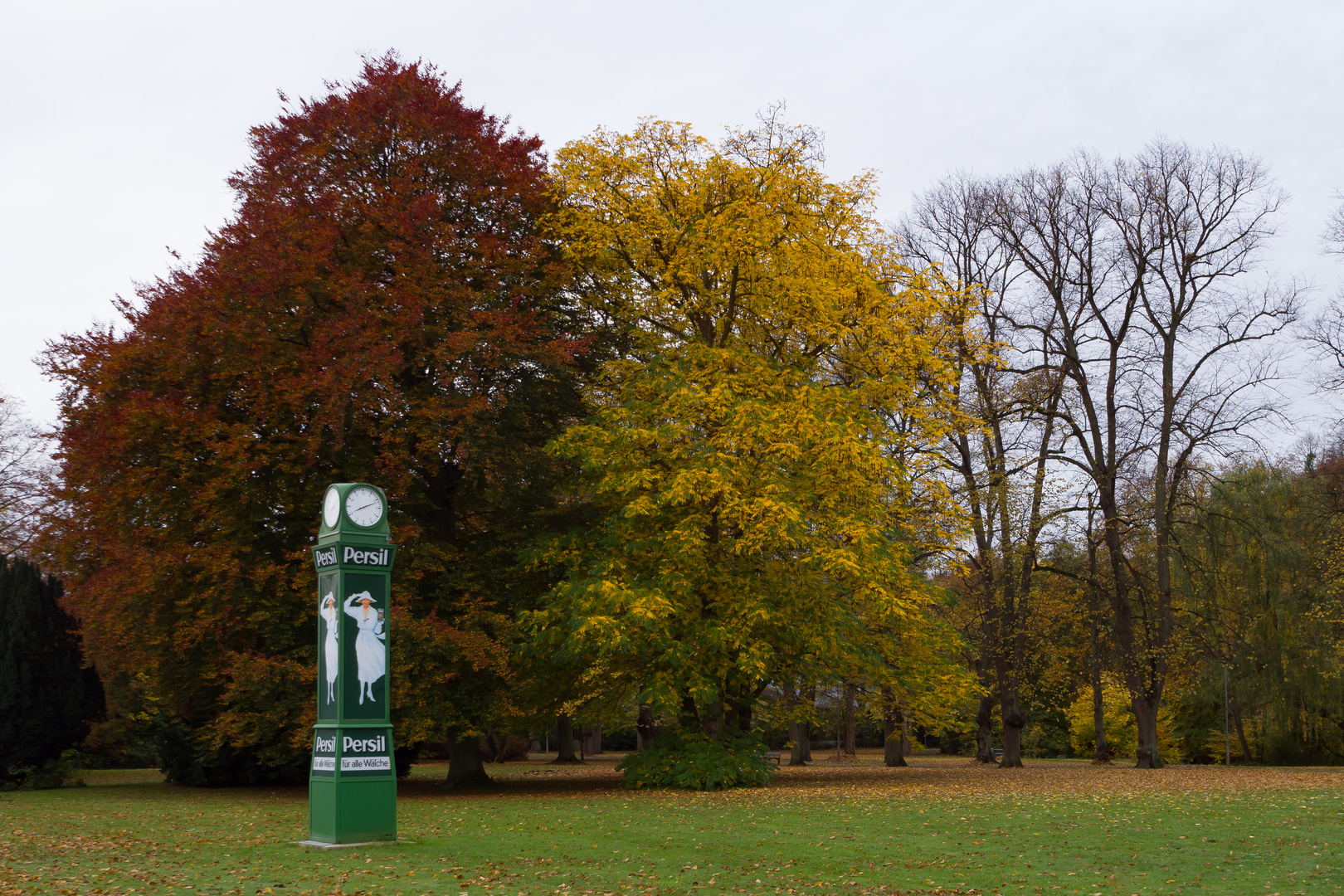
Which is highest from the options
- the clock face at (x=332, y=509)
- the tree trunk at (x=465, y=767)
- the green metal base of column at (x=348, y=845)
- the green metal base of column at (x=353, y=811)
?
the clock face at (x=332, y=509)

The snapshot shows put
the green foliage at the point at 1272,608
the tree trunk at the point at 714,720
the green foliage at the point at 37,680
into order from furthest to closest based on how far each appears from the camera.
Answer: the green foliage at the point at 1272,608, the green foliage at the point at 37,680, the tree trunk at the point at 714,720

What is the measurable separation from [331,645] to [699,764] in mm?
10248

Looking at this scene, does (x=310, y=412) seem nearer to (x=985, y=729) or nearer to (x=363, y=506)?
(x=363, y=506)

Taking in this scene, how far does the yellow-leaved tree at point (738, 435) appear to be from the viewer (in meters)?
20.8

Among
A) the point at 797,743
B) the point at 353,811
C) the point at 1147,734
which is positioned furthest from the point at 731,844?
the point at 797,743

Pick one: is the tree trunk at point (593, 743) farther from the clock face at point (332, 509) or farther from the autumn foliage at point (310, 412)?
the clock face at point (332, 509)

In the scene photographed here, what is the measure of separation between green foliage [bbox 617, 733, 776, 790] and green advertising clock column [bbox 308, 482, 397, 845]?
30.8 ft

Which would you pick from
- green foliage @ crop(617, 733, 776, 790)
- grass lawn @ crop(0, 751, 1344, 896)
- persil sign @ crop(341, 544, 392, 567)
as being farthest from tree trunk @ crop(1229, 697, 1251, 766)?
persil sign @ crop(341, 544, 392, 567)

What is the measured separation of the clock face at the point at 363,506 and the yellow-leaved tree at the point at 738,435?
6688 millimetres

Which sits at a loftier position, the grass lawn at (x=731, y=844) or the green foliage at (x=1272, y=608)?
the green foliage at (x=1272, y=608)

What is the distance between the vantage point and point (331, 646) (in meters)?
12.7

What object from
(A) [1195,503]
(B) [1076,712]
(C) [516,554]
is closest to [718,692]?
(C) [516,554]

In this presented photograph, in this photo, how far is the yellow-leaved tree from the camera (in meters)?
20.8

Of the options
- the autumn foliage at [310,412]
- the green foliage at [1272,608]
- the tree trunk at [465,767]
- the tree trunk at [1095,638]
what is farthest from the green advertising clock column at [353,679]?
the green foliage at [1272,608]
